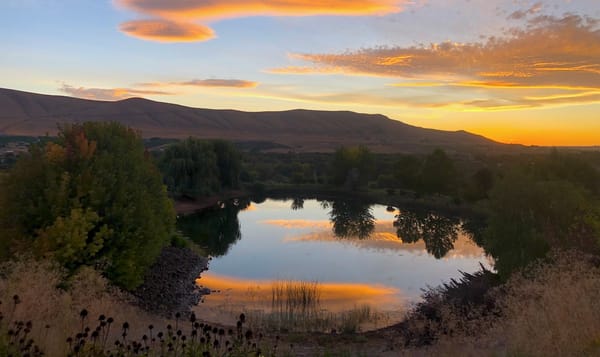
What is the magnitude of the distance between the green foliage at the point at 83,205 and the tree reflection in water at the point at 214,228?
13.6 metres

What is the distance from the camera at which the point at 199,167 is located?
5647cm

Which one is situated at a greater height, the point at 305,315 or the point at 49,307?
the point at 49,307

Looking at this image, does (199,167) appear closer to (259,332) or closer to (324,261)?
(324,261)

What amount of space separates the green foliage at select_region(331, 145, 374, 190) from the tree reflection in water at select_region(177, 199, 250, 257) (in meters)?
22.1

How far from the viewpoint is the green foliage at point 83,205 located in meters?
14.7

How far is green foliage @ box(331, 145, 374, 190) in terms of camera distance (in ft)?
238

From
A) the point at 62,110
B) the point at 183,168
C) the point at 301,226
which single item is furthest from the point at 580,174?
the point at 62,110

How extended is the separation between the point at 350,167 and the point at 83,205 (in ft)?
194

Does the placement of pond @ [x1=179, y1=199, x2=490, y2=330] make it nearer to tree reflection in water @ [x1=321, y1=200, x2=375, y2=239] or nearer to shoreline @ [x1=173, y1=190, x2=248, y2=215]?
tree reflection in water @ [x1=321, y1=200, x2=375, y2=239]

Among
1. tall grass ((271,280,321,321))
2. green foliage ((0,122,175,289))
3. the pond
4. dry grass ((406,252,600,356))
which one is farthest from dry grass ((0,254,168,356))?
tall grass ((271,280,321,321))

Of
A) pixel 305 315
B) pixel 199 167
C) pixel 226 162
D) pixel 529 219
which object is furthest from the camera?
pixel 226 162

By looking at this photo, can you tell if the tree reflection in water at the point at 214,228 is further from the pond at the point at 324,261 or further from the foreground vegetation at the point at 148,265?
the foreground vegetation at the point at 148,265

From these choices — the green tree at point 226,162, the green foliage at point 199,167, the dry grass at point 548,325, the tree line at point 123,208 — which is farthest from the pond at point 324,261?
the green tree at point 226,162

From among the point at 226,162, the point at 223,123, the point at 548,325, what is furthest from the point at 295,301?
the point at 223,123
